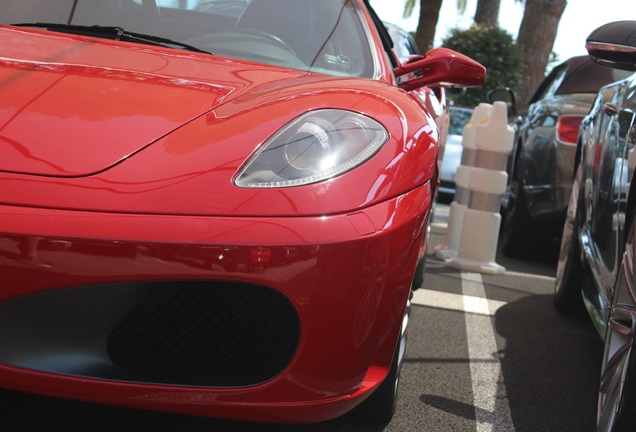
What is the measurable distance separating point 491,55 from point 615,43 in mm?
16767

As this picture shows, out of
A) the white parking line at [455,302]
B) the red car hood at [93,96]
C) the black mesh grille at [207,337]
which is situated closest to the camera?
the black mesh grille at [207,337]

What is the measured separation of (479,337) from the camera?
410cm

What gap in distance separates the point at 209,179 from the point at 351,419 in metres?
0.94

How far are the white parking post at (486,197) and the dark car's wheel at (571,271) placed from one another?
3.96ft

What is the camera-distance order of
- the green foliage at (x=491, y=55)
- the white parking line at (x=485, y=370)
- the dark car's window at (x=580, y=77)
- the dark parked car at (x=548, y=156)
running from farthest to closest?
the green foliage at (x=491, y=55)
the dark car's window at (x=580, y=77)
the dark parked car at (x=548, y=156)
the white parking line at (x=485, y=370)

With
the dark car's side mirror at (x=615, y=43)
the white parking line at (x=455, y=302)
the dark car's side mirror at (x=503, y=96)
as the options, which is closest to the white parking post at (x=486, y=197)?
the white parking line at (x=455, y=302)

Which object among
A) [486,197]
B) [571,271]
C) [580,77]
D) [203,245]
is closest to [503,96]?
[580,77]

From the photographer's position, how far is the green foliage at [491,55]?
19094 millimetres

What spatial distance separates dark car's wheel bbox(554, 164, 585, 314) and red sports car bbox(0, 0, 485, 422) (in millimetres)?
1855

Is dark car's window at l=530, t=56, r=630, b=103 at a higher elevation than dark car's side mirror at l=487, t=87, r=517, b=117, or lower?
higher

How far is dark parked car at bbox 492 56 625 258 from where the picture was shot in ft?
18.5

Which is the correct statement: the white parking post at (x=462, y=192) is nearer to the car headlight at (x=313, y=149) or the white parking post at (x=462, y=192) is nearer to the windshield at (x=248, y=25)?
the windshield at (x=248, y=25)

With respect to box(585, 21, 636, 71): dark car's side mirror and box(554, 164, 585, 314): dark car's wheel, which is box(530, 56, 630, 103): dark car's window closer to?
box(554, 164, 585, 314): dark car's wheel

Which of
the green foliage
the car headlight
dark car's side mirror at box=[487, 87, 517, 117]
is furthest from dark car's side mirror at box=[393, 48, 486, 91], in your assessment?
the green foliage
